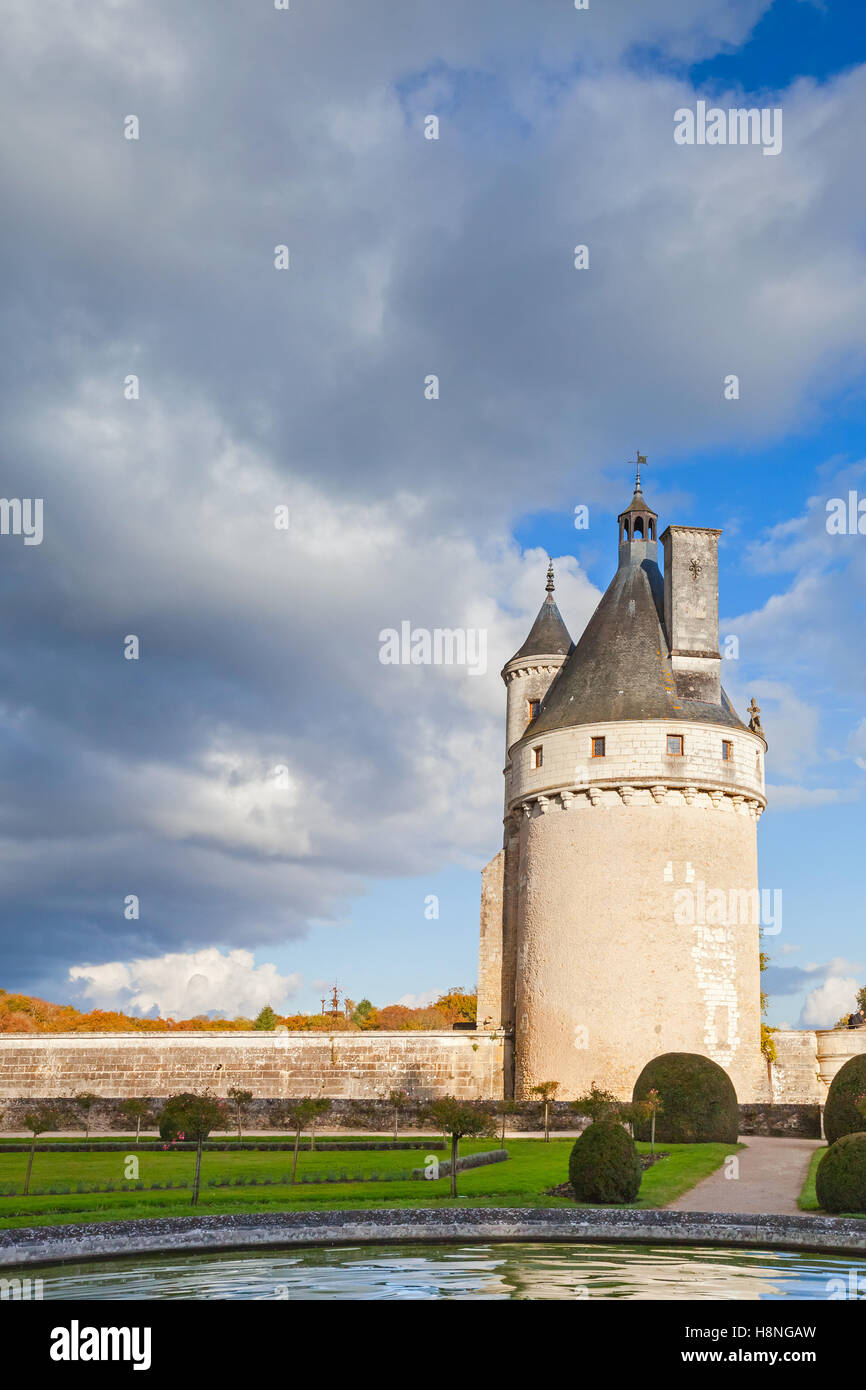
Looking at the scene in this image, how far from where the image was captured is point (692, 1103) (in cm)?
2727

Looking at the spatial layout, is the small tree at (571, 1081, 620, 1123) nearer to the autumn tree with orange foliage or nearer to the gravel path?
the gravel path

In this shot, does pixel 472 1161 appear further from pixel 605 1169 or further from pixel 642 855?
pixel 642 855

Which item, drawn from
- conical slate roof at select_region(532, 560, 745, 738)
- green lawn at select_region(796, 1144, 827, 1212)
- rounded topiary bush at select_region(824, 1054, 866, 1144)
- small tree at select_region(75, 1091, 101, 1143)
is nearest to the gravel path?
green lawn at select_region(796, 1144, 827, 1212)

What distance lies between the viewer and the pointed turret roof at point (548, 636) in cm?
3991

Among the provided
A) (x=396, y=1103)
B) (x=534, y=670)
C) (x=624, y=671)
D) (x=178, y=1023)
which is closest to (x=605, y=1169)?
(x=396, y=1103)

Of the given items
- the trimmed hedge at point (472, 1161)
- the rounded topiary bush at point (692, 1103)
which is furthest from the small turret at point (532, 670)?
the trimmed hedge at point (472, 1161)

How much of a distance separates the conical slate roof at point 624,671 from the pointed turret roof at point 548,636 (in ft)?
7.10

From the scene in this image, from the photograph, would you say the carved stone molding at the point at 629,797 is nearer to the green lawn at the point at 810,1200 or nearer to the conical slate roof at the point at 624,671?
the conical slate roof at the point at 624,671

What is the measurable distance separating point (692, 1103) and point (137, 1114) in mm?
12930

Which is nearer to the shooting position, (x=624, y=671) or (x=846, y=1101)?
(x=846, y=1101)
